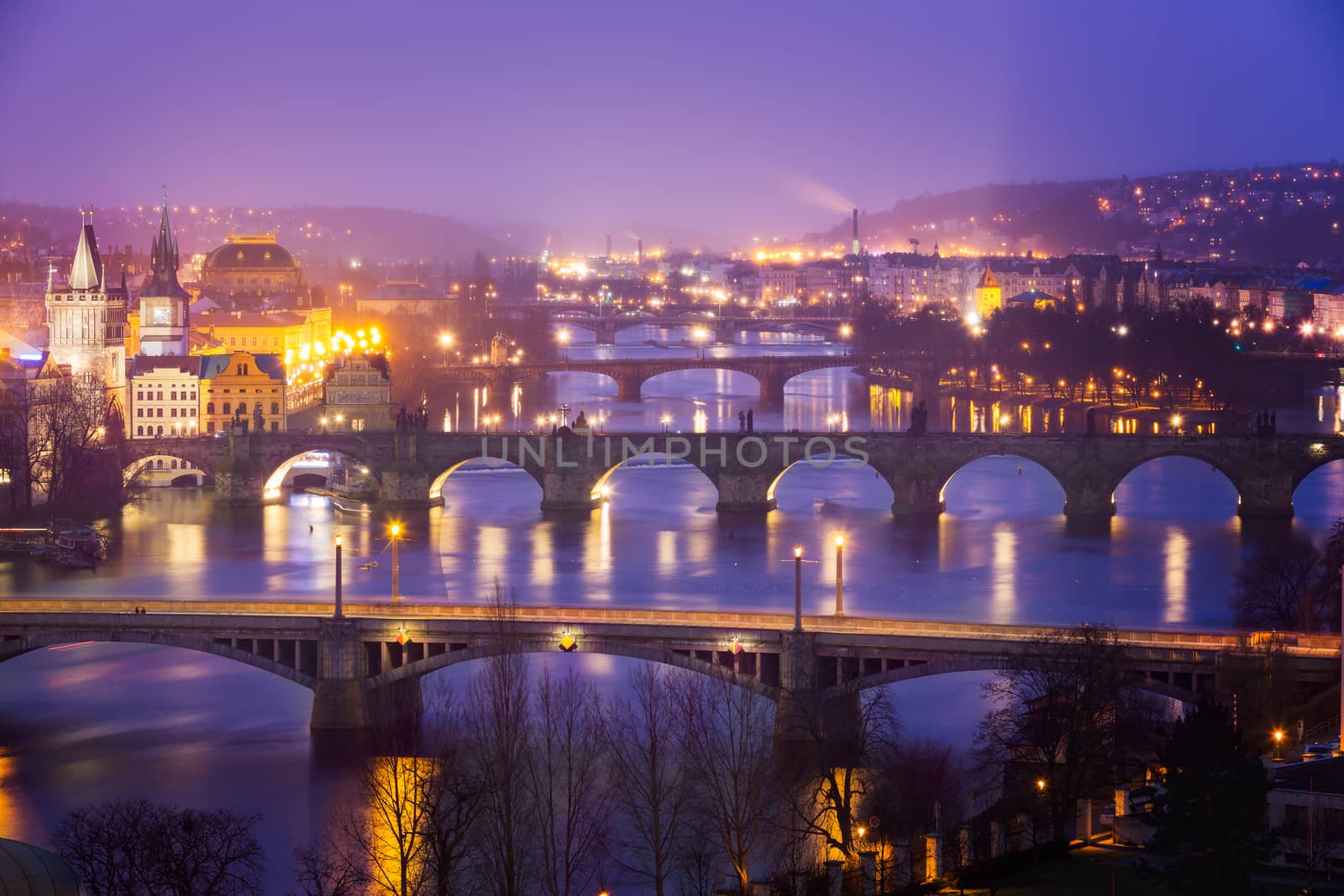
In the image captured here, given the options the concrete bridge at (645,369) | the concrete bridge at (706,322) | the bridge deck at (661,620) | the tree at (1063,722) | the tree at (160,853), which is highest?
the concrete bridge at (706,322)

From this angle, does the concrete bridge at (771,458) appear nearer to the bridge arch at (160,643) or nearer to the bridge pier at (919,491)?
the bridge pier at (919,491)

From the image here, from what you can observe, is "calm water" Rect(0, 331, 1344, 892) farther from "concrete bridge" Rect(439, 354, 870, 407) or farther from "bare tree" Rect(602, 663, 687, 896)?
"concrete bridge" Rect(439, 354, 870, 407)

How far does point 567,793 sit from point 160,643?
16.1ft

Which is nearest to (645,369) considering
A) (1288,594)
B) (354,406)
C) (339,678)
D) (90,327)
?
(90,327)

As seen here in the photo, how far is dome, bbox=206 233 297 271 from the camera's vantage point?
216ft

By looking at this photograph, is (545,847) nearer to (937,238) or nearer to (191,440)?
(191,440)

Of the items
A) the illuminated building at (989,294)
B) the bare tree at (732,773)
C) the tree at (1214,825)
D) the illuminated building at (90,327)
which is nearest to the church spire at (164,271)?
the illuminated building at (90,327)

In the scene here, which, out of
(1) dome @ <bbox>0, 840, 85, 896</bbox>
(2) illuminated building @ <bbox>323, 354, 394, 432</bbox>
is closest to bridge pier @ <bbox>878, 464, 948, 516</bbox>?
(2) illuminated building @ <bbox>323, 354, 394, 432</bbox>

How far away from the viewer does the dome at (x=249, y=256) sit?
65.9 m

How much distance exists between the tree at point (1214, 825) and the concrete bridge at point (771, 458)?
65.1 feet

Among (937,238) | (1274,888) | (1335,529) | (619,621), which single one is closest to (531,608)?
(619,621)

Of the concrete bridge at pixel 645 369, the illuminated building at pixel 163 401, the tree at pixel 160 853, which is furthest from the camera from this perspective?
the concrete bridge at pixel 645 369

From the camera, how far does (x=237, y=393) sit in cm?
4009

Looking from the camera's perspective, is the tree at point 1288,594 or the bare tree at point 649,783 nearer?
the bare tree at point 649,783
